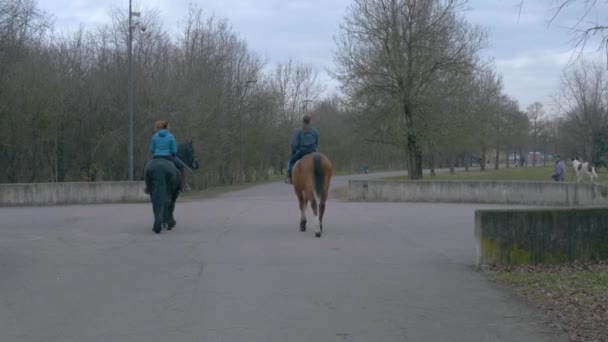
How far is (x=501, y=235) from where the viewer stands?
35.4ft

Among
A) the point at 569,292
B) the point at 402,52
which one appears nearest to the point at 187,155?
the point at 569,292

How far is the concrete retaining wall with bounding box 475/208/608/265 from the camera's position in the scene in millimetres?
10742

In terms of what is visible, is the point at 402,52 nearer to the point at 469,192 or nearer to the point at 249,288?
the point at 469,192

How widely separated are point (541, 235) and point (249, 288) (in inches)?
183

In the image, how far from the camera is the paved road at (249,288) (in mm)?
7141

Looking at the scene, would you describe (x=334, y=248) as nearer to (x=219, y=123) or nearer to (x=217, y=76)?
(x=219, y=123)

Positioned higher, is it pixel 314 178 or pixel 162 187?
pixel 314 178

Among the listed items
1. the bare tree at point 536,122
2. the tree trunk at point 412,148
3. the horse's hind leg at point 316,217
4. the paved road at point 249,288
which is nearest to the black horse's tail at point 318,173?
the horse's hind leg at point 316,217

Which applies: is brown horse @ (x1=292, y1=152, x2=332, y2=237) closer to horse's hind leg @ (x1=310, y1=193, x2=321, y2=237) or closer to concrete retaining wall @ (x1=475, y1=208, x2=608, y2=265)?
horse's hind leg @ (x1=310, y1=193, x2=321, y2=237)

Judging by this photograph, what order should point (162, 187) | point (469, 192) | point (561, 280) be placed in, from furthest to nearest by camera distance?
point (469, 192)
point (162, 187)
point (561, 280)

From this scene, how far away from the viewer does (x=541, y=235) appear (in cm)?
1112

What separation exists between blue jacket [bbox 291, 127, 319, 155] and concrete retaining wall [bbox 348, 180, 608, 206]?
40.2ft

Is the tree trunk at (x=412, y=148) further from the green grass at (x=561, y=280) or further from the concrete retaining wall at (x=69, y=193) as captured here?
the green grass at (x=561, y=280)

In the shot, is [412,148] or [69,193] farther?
[412,148]
